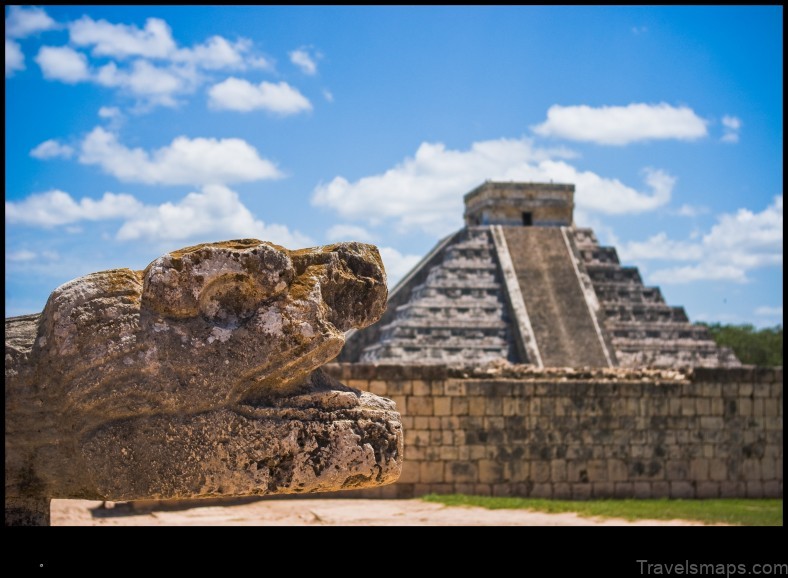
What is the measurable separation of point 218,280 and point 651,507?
536 inches

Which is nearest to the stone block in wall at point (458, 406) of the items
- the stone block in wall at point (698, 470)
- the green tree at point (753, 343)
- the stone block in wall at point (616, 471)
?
the stone block in wall at point (616, 471)

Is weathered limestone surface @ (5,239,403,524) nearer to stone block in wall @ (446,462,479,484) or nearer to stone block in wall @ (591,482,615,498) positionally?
stone block in wall @ (446,462,479,484)

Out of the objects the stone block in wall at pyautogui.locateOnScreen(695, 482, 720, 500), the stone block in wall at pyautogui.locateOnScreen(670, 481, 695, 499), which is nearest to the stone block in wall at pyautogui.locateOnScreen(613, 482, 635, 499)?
the stone block in wall at pyautogui.locateOnScreen(670, 481, 695, 499)

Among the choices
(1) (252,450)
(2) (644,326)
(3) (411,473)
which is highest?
(2) (644,326)

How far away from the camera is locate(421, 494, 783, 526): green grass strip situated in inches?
590

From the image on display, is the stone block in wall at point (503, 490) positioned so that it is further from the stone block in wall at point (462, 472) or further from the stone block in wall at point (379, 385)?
the stone block in wall at point (379, 385)

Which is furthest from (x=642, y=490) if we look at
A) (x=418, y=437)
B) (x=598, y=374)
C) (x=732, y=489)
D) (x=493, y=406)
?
(x=418, y=437)

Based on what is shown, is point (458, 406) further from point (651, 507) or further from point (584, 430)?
point (651, 507)

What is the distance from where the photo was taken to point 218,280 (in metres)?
3.92

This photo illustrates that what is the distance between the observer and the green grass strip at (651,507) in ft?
49.2

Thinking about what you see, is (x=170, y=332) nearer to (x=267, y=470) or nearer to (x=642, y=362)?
(x=267, y=470)

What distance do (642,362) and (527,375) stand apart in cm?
850

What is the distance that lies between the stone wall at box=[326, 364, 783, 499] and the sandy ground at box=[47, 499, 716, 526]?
1.23 meters

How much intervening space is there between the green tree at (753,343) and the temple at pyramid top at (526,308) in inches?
945
